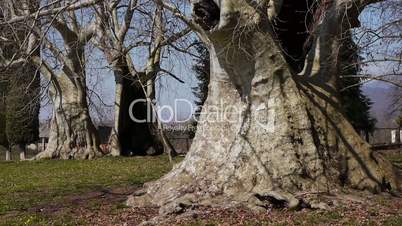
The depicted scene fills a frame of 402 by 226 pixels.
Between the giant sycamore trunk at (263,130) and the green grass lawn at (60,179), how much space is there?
2414mm

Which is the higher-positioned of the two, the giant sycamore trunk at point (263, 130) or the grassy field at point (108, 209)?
the giant sycamore trunk at point (263, 130)

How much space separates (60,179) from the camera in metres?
16.1

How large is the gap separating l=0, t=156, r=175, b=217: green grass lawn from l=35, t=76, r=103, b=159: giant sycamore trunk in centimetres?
360

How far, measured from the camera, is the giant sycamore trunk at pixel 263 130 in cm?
1020

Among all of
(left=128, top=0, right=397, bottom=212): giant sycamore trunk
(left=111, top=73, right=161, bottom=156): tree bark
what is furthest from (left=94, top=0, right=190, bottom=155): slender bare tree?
(left=128, top=0, right=397, bottom=212): giant sycamore trunk

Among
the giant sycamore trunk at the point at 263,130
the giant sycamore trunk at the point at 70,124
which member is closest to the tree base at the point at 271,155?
the giant sycamore trunk at the point at 263,130

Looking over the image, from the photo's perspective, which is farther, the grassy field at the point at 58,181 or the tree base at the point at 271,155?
the grassy field at the point at 58,181

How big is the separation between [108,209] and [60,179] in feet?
19.8

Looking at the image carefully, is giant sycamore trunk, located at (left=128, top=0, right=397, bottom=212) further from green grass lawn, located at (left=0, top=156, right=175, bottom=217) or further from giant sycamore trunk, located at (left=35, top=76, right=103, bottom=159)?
giant sycamore trunk, located at (left=35, top=76, right=103, bottom=159)

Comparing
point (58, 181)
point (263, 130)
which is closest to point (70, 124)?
point (58, 181)

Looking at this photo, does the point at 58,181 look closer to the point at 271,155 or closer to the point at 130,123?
the point at 271,155

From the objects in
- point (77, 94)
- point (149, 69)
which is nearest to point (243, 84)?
point (149, 69)

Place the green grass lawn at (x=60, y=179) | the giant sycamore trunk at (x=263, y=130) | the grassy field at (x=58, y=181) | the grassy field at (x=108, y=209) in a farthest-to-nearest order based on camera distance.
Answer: the green grass lawn at (x=60, y=179) < the grassy field at (x=58, y=181) < the giant sycamore trunk at (x=263, y=130) < the grassy field at (x=108, y=209)

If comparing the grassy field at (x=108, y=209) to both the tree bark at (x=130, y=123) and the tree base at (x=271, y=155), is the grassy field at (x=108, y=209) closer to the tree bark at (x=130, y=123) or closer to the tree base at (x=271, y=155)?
the tree base at (x=271, y=155)
